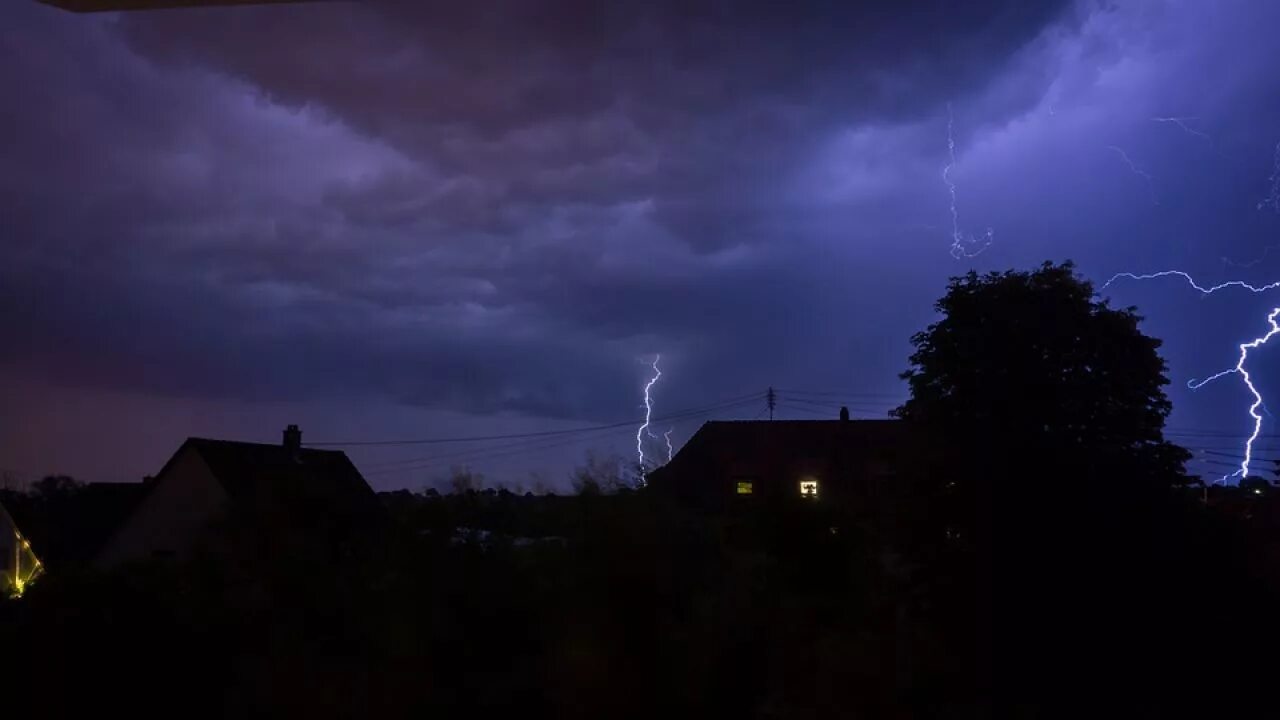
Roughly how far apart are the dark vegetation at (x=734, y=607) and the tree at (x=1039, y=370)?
0.36 m

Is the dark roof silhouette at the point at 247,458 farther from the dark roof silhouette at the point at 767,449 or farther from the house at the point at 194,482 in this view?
the dark roof silhouette at the point at 767,449

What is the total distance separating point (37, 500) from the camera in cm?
5334

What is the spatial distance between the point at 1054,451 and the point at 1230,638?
8.00ft

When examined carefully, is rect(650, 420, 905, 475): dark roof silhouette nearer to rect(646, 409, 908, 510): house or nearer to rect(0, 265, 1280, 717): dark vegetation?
rect(646, 409, 908, 510): house

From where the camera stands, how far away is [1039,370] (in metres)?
19.4

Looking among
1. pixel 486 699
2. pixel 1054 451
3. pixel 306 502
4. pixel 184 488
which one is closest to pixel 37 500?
pixel 184 488

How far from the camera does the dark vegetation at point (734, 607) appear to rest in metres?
9.47

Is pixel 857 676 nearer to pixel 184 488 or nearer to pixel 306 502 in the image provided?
pixel 306 502

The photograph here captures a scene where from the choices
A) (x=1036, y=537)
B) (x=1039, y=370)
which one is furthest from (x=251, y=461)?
(x=1036, y=537)

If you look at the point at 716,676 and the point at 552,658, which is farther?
the point at 552,658

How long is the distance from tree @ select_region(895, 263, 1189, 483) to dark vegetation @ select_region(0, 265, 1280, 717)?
360 millimetres

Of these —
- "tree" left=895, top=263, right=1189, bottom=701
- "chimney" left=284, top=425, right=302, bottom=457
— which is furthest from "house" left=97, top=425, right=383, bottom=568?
"tree" left=895, top=263, right=1189, bottom=701

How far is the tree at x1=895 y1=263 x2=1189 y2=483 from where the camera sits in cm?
1476

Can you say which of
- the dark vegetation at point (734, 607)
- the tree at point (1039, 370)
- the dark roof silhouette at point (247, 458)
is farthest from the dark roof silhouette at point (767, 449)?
the dark vegetation at point (734, 607)
